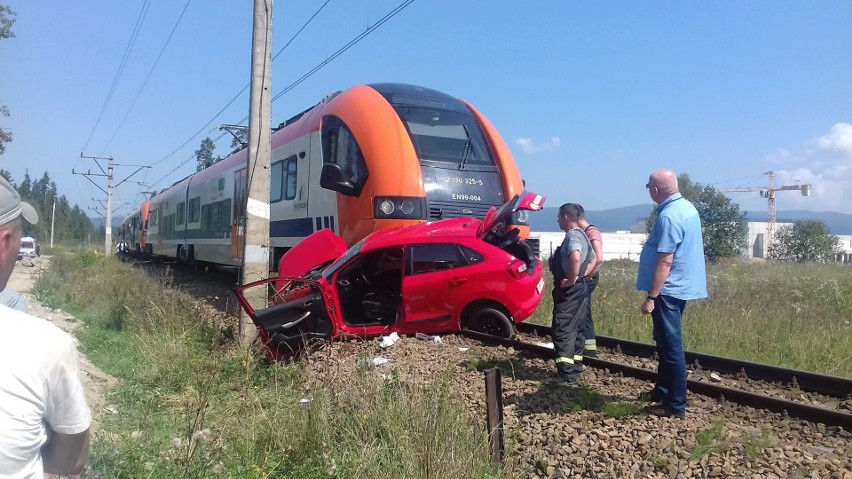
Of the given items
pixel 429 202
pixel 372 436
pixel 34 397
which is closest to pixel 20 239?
pixel 34 397

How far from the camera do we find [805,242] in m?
50.7

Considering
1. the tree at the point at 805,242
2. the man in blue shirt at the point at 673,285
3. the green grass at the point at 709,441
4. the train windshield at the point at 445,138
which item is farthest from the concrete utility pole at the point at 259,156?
the tree at the point at 805,242

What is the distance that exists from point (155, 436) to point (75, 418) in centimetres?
301

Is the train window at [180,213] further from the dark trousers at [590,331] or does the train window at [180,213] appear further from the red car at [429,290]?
the dark trousers at [590,331]

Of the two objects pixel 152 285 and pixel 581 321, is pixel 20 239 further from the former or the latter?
pixel 152 285

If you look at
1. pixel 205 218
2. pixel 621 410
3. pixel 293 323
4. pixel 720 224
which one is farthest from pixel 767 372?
pixel 720 224

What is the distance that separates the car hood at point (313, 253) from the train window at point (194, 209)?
10668 millimetres

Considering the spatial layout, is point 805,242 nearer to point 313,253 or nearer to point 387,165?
point 387,165

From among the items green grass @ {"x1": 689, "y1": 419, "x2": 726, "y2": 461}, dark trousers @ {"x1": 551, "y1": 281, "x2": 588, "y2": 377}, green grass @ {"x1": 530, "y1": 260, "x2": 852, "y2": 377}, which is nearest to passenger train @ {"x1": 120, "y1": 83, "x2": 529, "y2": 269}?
green grass @ {"x1": 530, "y1": 260, "x2": 852, "y2": 377}

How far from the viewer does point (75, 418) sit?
1712 millimetres

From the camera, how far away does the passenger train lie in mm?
8547

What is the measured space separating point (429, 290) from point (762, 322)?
461cm

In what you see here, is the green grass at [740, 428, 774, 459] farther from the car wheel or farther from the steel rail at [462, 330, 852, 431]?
the car wheel

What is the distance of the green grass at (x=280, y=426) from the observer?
12.1ft
